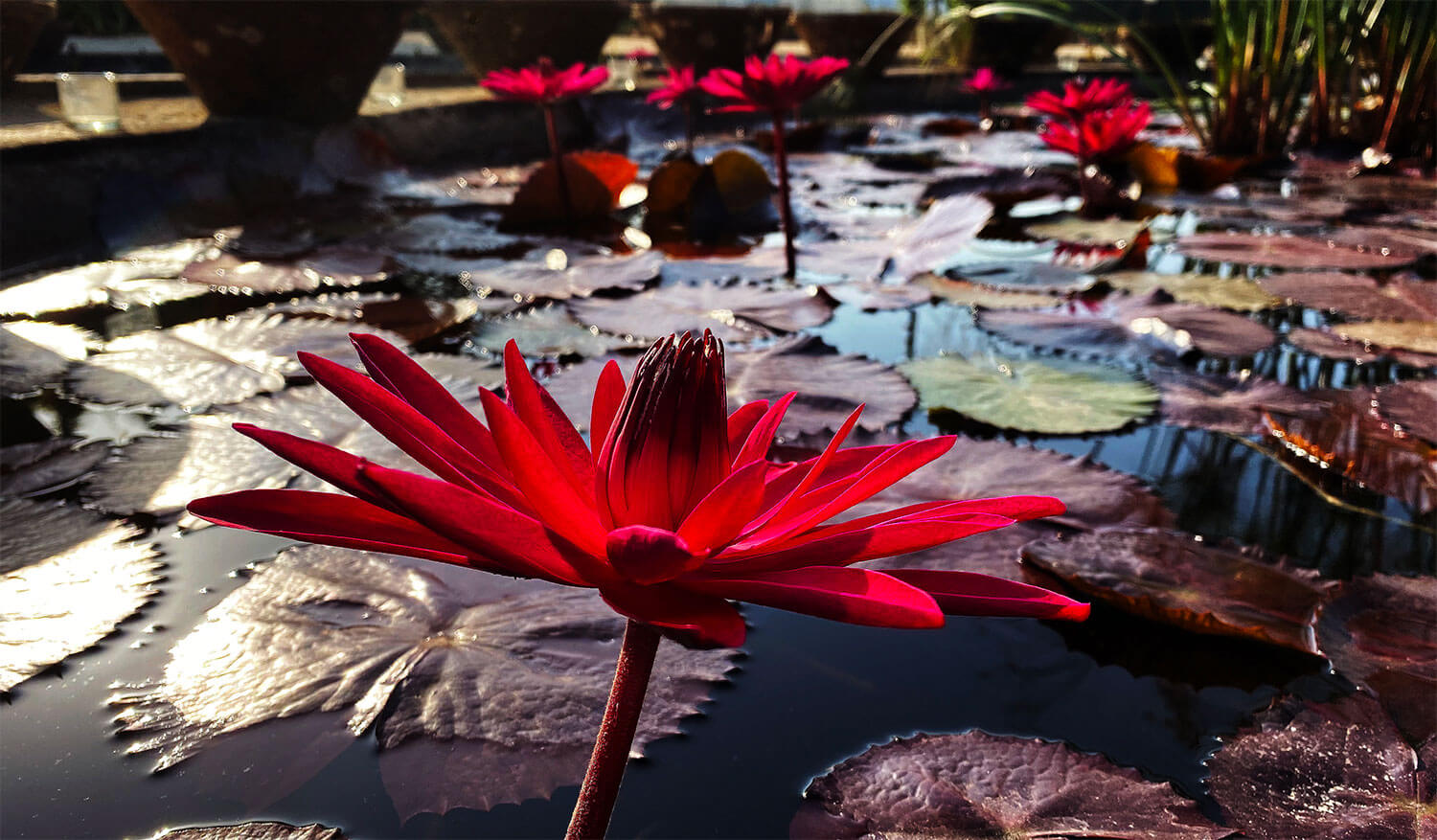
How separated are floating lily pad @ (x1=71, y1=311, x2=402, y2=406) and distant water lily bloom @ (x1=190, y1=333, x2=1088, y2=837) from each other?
2.63ft

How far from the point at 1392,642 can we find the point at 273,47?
94.6 inches

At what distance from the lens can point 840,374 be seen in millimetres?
1124

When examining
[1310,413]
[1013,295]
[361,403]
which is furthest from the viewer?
[1013,295]

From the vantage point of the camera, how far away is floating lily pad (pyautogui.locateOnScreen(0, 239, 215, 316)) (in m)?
1.34

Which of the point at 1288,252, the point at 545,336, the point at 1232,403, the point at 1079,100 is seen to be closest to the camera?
the point at 1232,403

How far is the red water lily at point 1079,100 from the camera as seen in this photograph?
86.0 inches

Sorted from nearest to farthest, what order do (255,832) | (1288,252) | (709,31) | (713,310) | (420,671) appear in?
(255,832) → (420,671) → (713,310) → (1288,252) → (709,31)

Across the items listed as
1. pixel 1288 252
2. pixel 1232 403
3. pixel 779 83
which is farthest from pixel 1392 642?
pixel 1288 252

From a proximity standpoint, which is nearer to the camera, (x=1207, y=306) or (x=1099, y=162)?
(x=1207, y=306)

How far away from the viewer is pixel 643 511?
1.19 ft

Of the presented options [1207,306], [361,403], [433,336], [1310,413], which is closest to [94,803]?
[361,403]

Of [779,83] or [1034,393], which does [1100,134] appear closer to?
[779,83]

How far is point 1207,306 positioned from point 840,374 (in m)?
0.73

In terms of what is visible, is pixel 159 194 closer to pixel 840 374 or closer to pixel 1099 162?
pixel 840 374
